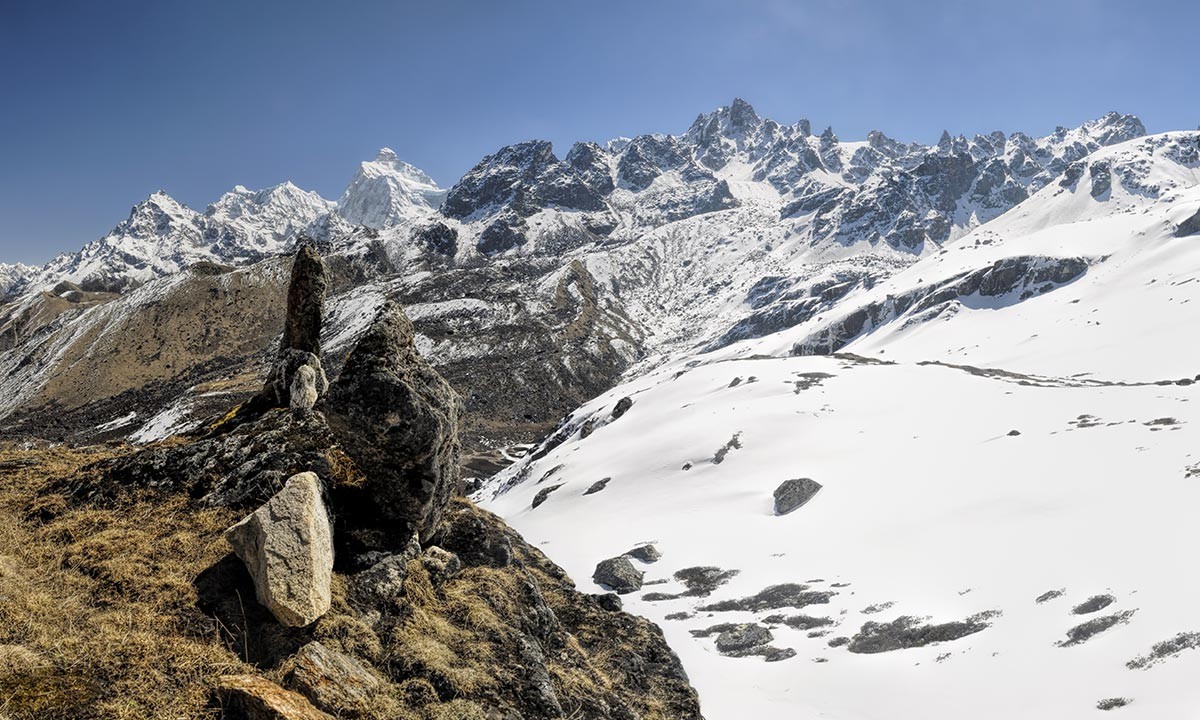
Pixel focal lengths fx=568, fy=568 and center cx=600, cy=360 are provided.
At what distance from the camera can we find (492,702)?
31.8ft

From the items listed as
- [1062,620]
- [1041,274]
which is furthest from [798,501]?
[1041,274]

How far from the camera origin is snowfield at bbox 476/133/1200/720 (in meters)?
19.9

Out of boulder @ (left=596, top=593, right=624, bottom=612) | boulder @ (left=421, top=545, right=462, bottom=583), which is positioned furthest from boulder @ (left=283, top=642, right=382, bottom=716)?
boulder @ (left=596, top=593, right=624, bottom=612)

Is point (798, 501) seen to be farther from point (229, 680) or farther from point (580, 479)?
point (229, 680)

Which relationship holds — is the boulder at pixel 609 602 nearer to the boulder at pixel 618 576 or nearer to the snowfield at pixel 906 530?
the snowfield at pixel 906 530

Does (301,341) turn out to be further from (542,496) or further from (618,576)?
(542,496)

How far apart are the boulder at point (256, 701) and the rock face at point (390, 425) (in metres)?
4.61

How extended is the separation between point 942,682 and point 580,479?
37954mm

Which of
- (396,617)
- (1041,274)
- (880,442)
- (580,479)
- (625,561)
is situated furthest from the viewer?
(1041,274)

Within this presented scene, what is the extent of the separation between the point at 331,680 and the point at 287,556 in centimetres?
204

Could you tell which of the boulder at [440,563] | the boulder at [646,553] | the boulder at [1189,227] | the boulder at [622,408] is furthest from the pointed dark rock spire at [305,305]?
the boulder at [1189,227]

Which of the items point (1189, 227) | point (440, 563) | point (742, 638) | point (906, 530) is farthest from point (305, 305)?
point (1189, 227)

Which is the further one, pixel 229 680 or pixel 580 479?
pixel 580 479

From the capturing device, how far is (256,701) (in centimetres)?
700
